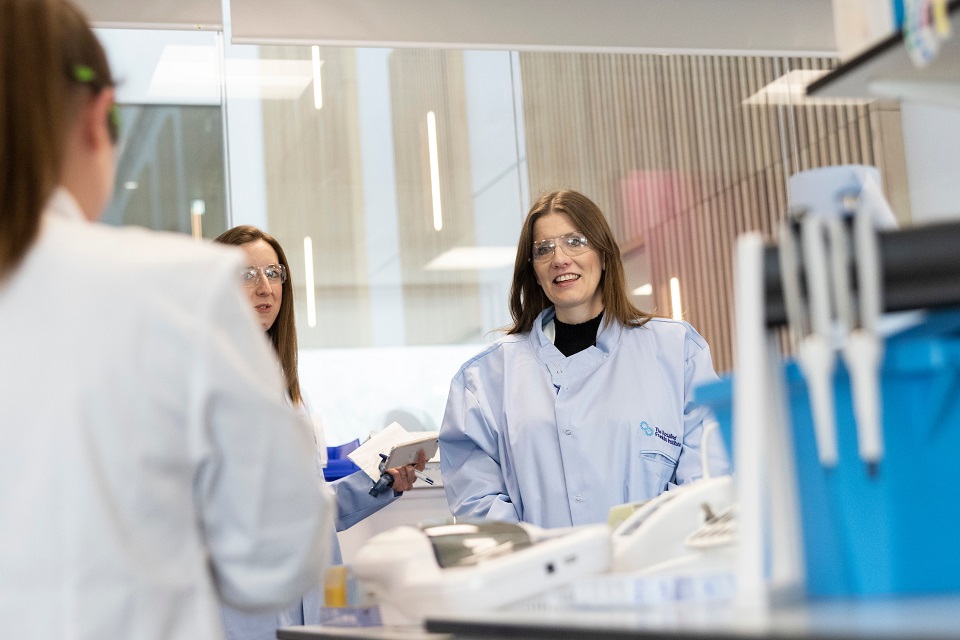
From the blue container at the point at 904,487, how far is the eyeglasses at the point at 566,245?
192 centimetres

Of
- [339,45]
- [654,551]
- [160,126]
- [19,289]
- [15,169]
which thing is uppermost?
[339,45]

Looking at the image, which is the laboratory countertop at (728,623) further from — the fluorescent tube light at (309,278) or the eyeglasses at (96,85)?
the fluorescent tube light at (309,278)

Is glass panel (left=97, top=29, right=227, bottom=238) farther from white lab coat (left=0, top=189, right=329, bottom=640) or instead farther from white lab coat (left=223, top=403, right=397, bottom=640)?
white lab coat (left=0, top=189, right=329, bottom=640)

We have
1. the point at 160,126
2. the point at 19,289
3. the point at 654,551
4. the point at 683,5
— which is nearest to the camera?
the point at 19,289

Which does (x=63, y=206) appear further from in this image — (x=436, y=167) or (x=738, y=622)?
(x=436, y=167)

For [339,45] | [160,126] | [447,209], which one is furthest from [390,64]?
[160,126]

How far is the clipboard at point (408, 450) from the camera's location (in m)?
3.28

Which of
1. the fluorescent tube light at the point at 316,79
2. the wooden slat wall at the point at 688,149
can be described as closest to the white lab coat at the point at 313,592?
the fluorescent tube light at the point at 316,79

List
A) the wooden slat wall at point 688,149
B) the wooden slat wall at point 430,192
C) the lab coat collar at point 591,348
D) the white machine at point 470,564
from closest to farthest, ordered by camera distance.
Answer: the white machine at point 470,564
the lab coat collar at point 591,348
the wooden slat wall at point 430,192
the wooden slat wall at point 688,149

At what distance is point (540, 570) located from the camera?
1.35m

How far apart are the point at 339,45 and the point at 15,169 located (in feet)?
11.6

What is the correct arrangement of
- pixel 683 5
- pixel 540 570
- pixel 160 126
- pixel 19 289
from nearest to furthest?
1. pixel 19 289
2. pixel 540 570
3. pixel 160 126
4. pixel 683 5

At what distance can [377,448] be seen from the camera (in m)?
3.41

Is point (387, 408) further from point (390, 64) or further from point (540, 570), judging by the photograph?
point (540, 570)
